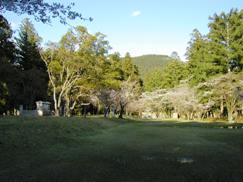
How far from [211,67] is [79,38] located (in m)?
18.4

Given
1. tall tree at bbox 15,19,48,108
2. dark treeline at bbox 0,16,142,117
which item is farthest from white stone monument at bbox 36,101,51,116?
tall tree at bbox 15,19,48,108

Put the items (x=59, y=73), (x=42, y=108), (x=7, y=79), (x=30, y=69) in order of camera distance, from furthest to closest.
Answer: (x=30, y=69), (x=59, y=73), (x=7, y=79), (x=42, y=108)

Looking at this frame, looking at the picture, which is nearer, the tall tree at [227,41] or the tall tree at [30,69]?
the tall tree at [227,41]

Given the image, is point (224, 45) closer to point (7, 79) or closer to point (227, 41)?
point (227, 41)

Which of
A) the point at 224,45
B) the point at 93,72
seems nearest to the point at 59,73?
the point at 93,72

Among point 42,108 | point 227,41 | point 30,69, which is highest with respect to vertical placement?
point 227,41

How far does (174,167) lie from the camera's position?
754 centimetres

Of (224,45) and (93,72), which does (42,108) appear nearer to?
(93,72)

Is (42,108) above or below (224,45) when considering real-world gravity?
below

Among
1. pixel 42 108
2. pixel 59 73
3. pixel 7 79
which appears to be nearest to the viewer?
pixel 42 108

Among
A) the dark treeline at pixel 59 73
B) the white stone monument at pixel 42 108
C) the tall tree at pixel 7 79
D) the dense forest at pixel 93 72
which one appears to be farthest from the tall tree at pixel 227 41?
the tall tree at pixel 7 79

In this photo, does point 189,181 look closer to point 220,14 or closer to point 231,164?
point 231,164

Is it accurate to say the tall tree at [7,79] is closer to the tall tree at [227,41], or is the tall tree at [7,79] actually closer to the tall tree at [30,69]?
the tall tree at [30,69]

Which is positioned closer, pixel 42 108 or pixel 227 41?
pixel 42 108
